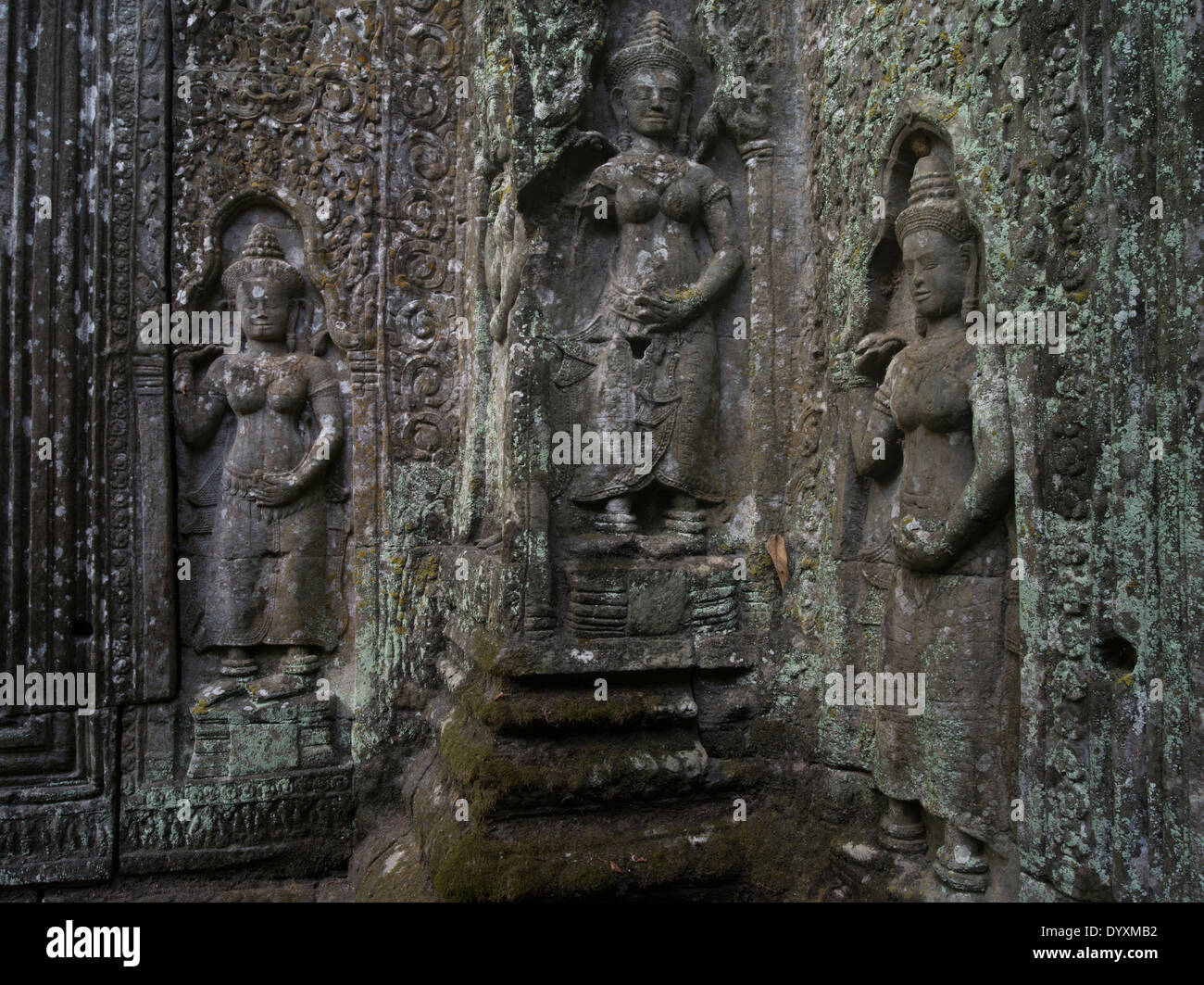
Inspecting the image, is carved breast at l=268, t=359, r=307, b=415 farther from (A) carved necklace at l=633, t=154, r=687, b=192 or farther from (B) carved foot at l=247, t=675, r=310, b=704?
(A) carved necklace at l=633, t=154, r=687, b=192

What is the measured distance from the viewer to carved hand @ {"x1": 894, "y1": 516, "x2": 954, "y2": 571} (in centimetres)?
350

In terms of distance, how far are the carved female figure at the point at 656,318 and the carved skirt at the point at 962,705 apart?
1304 mm

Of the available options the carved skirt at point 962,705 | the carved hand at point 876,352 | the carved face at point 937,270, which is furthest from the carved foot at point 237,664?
the carved face at point 937,270

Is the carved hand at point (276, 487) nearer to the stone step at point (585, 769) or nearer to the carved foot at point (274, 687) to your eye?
the carved foot at point (274, 687)

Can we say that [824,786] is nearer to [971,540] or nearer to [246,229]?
[971,540]

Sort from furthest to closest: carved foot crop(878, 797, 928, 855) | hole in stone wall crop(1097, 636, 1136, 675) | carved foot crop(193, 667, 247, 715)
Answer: carved foot crop(193, 667, 247, 715) → carved foot crop(878, 797, 928, 855) → hole in stone wall crop(1097, 636, 1136, 675)

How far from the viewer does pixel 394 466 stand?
5.22m

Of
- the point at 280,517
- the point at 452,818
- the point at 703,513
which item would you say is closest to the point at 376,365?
the point at 280,517

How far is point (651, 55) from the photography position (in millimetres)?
4570

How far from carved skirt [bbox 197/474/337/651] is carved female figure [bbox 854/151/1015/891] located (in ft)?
10.4

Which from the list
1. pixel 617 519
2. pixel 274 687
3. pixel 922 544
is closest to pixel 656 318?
pixel 617 519

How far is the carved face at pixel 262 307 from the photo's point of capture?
16.9 feet

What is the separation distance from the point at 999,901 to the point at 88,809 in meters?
4.46

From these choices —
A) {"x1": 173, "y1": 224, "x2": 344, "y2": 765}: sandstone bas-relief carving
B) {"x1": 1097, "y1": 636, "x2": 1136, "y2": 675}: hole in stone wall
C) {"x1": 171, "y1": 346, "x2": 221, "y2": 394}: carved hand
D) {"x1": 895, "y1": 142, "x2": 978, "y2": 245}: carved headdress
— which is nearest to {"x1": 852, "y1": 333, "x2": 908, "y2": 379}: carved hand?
{"x1": 895, "y1": 142, "x2": 978, "y2": 245}: carved headdress
